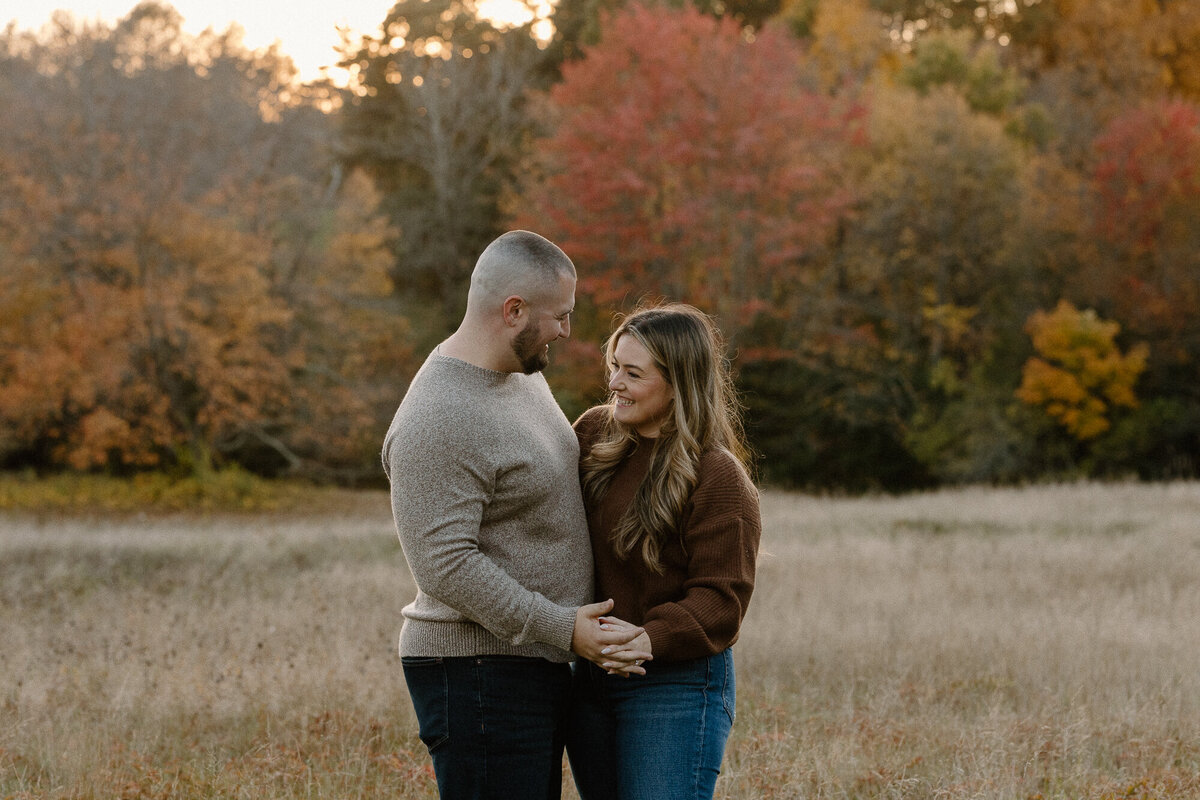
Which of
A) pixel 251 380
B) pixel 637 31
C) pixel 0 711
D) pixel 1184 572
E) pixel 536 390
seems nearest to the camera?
pixel 536 390

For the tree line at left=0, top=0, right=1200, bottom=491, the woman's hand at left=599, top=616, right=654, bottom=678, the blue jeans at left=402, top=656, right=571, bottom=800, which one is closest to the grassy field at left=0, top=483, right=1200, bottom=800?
the woman's hand at left=599, top=616, right=654, bottom=678

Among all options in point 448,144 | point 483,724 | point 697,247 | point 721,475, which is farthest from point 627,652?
point 448,144

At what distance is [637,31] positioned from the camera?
90.0 ft

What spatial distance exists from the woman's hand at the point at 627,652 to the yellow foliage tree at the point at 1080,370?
2510 centimetres

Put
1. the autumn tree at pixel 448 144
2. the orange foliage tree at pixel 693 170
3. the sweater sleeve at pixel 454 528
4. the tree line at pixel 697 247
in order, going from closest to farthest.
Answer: the sweater sleeve at pixel 454 528 < the tree line at pixel 697 247 < the orange foliage tree at pixel 693 170 < the autumn tree at pixel 448 144

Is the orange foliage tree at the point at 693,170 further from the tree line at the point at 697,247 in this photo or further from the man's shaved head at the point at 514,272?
the man's shaved head at the point at 514,272

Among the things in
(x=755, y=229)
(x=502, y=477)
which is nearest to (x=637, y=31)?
(x=755, y=229)

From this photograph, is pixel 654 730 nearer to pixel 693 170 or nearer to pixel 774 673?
pixel 774 673

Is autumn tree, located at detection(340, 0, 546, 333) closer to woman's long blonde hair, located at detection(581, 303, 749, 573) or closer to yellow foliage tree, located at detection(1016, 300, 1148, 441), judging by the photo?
yellow foliage tree, located at detection(1016, 300, 1148, 441)

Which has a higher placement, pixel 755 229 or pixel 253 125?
pixel 253 125

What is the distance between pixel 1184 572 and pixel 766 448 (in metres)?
18.2

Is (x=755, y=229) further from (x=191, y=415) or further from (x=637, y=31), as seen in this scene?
(x=191, y=415)

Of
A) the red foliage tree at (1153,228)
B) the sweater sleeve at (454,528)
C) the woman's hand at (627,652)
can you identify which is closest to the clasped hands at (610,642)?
the woman's hand at (627,652)

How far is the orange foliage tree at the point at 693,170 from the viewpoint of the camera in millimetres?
24688
